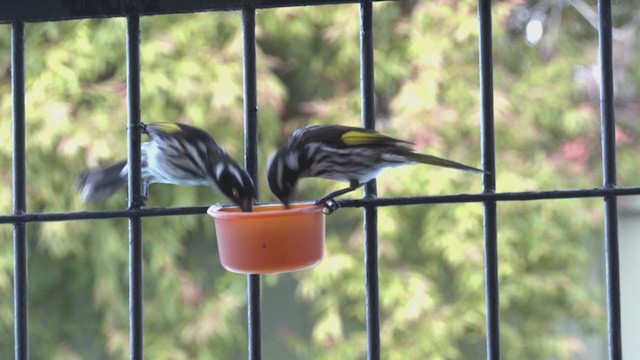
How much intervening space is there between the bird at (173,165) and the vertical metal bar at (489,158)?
0.40 metres

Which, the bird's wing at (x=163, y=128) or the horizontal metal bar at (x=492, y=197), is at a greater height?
the bird's wing at (x=163, y=128)

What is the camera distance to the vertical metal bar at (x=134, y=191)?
1.49 meters

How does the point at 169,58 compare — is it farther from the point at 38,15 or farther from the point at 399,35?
the point at 38,15

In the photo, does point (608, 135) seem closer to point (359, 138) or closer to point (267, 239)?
point (359, 138)

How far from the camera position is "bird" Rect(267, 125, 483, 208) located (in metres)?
1.58

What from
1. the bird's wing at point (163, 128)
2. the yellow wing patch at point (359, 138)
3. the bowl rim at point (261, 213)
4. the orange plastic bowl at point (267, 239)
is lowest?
the orange plastic bowl at point (267, 239)

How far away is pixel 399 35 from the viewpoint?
4.25 m

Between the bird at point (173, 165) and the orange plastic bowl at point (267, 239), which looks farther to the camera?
the bird at point (173, 165)

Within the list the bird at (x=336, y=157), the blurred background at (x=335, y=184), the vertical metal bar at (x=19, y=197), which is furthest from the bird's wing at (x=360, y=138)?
the blurred background at (x=335, y=184)

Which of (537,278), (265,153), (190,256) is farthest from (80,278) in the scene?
(537,278)

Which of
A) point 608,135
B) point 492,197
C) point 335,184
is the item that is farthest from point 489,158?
point 335,184

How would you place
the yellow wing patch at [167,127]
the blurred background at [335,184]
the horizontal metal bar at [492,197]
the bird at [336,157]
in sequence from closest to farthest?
1. the horizontal metal bar at [492,197]
2. the bird at [336,157]
3. the yellow wing patch at [167,127]
4. the blurred background at [335,184]

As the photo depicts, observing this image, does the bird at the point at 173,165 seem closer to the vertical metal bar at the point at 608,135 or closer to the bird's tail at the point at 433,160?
the bird's tail at the point at 433,160

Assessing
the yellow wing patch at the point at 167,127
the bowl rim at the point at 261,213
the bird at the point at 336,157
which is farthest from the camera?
the yellow wing patch at the point at 167,127
